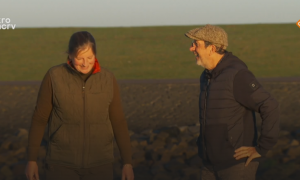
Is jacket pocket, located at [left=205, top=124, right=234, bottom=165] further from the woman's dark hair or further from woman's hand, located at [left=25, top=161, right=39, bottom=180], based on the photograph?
woman's hand, located at [left=25, top=161, right=39, bottom=180]

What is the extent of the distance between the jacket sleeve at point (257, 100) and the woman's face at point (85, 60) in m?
0.86

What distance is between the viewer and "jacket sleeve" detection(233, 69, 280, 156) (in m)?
3.74

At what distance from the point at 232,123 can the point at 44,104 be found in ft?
3.72

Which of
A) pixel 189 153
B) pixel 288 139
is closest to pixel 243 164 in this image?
pixel 189 153

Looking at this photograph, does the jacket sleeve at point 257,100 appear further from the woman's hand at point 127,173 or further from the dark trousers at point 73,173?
the dark trousers at point 73,173

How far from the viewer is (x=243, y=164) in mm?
3887

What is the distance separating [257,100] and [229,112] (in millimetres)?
184

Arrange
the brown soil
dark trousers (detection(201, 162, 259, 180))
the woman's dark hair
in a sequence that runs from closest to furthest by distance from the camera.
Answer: the woman's dark hair < dark trousers (detection(201, 162, 259, 180)) < the brown soil

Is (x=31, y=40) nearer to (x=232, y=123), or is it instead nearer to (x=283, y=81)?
(x=283, y=81)

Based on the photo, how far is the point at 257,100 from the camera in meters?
3.75

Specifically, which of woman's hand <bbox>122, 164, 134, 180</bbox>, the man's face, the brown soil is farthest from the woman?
the brown soil

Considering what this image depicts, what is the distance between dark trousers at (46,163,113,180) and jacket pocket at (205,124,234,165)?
0.68 m

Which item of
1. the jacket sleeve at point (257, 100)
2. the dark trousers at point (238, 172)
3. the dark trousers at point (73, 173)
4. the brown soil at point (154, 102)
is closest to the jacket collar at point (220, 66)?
the jacket sleeve at point (257, 100)

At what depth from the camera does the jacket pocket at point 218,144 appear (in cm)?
384
